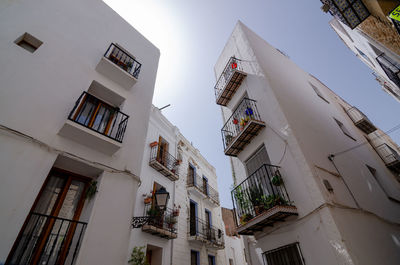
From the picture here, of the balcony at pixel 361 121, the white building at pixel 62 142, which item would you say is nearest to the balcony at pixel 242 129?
the white building at pixel 62 142

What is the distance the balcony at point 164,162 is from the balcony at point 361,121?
1258 cm

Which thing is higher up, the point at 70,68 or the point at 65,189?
the point at 70,68

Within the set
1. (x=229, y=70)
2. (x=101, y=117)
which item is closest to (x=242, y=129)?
(x=229, y=70)

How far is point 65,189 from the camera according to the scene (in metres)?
4.76

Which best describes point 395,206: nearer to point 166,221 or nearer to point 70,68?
point 166,221

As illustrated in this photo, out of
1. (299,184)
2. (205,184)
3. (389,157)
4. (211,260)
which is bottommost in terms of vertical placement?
(211,260)

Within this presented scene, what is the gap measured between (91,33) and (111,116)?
3.59 metres

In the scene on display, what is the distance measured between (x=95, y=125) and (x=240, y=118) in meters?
6.14

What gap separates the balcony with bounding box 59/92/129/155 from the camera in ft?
16.1

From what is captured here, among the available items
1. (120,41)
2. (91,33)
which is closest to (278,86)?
(120,41)

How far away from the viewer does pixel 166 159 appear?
12328mm

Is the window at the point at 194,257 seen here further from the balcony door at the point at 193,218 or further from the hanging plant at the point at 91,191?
the hanging plant at the point at 91,191

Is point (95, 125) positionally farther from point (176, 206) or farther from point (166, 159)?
point (176, 206)

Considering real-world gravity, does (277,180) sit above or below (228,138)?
below
